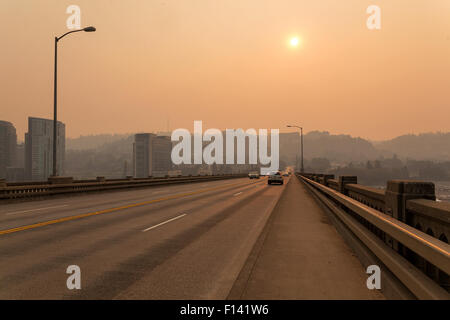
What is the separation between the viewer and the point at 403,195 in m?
4.79

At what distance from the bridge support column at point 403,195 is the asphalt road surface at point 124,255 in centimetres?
287

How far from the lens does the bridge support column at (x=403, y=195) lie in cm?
462

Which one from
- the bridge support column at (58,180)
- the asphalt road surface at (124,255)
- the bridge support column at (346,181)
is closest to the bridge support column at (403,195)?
the asphalt road surface at (124,255)

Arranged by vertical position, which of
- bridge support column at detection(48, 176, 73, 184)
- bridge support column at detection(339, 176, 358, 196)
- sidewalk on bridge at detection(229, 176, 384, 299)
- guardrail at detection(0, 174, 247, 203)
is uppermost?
Result: bridge support column at detection(339, 176, 358, 196)

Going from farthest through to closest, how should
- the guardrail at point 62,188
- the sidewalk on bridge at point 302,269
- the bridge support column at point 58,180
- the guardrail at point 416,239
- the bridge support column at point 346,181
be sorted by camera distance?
the bridge support column at point 58,180 < the guardrail at point 62,188 < the bridge support column at point 346,181 < the sidewalk on bridge at point 302,269 < the guardrail at point 416,239

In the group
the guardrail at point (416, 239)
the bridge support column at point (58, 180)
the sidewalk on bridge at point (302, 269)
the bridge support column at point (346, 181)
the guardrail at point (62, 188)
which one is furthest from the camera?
the bridge support column at point (58, 180)

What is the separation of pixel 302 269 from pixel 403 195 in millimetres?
2227

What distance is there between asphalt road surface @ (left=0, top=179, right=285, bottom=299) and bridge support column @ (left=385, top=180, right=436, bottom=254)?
2.87 metres

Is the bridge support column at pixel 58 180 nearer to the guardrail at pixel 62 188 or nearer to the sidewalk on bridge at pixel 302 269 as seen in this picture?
the guardrail at pixel 62 188

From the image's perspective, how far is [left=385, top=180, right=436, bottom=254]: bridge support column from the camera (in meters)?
4.62

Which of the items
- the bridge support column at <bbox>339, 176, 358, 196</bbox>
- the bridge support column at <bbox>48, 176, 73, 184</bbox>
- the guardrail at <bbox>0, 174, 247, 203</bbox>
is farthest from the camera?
the bridge support column at <bbox>48, 176, 73, 184</bbox>

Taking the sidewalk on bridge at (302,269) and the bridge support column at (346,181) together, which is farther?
the bridge support column at (346,181)

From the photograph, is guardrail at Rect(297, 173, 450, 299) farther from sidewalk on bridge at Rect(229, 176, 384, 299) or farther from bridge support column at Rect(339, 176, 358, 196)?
bridge support column at Rect(339, 176, 358, 196)

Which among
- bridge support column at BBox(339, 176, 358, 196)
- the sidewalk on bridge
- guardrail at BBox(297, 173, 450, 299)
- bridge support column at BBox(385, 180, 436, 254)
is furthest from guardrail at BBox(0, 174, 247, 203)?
bridge support column at BBox(385, 180, 436, 254)
